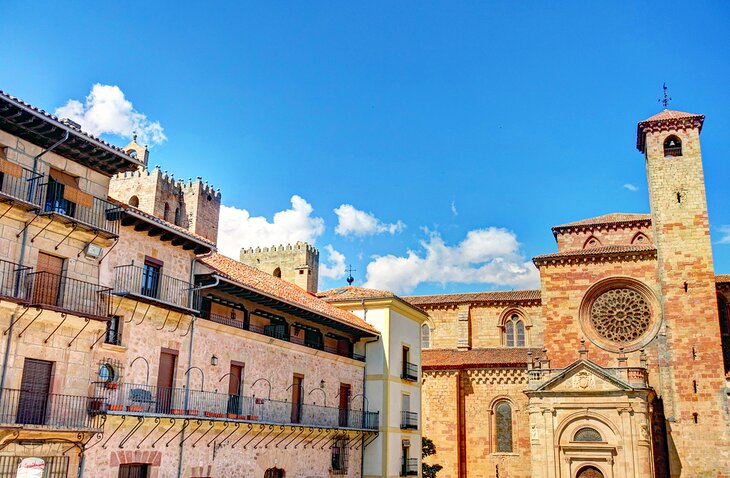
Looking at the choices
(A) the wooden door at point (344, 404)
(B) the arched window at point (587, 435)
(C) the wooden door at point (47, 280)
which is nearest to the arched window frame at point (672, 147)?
(B) the arched window at point (587, 435)

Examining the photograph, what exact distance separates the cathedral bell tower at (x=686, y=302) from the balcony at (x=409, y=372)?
1314cm

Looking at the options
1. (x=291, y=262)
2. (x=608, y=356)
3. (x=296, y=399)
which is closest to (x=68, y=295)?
(x=296, y=399)

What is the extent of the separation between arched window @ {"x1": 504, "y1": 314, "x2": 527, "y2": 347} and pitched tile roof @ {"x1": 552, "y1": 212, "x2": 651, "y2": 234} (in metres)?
6.24

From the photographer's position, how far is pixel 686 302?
37312 mm

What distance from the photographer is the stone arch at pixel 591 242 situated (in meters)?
44.9

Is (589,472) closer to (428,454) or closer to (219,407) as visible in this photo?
(428,454)

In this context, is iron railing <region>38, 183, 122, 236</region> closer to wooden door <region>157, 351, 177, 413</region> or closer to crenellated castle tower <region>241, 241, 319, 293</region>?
wooden door <region>157, 351, 177, 413</region>

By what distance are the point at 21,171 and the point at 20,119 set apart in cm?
Result: 119

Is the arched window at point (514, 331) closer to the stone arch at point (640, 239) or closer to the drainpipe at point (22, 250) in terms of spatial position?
the stone arch at point (640, 239)

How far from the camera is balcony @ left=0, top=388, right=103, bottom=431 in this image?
1535 centimetres

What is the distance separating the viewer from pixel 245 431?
22.9 meters

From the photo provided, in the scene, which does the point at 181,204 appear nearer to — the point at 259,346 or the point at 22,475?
the point at 259,346

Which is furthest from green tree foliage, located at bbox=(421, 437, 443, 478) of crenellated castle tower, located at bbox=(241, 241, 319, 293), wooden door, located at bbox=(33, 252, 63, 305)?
wooden door, located at bbox=(33, 252, 63, 305)

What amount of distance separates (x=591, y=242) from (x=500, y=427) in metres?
13.0
